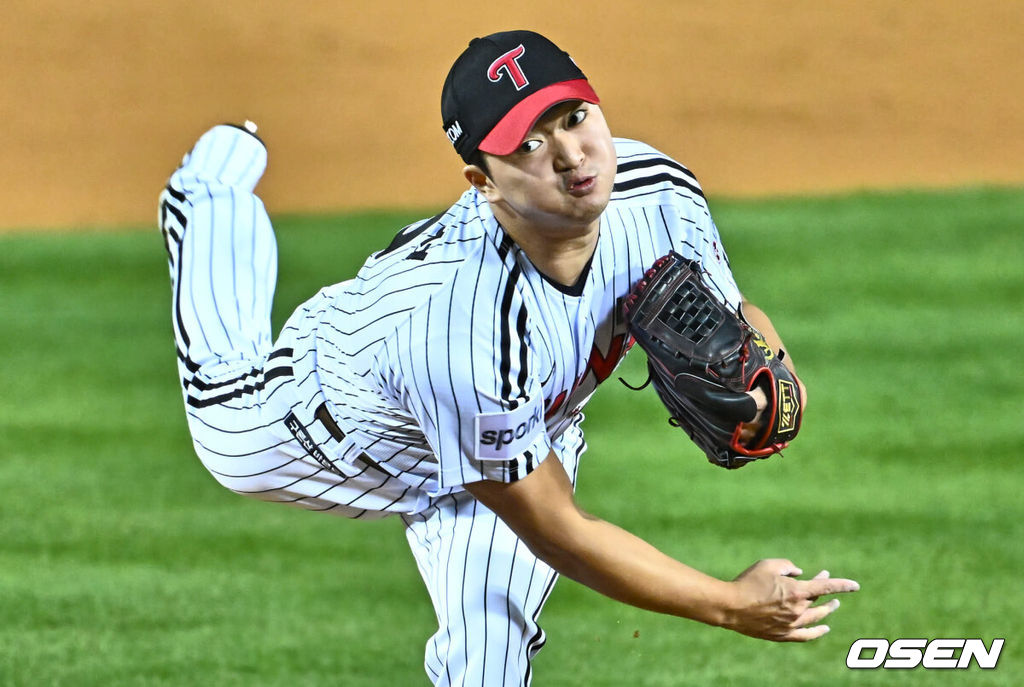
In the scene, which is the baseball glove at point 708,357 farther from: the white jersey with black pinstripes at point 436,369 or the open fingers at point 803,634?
the open fingers at point 803,634

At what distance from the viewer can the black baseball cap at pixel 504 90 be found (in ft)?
9.32

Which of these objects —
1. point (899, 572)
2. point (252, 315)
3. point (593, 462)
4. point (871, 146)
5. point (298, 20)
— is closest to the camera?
point (252, 315)

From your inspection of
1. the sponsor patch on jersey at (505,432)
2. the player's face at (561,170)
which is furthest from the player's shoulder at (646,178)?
the sponsor patch on jersey at (505,432)

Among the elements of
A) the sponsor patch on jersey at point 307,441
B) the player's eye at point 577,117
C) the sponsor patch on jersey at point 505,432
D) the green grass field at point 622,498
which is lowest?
the green grass field at point 622,498

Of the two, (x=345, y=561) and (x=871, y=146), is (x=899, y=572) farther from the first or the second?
(x=871, y=146)

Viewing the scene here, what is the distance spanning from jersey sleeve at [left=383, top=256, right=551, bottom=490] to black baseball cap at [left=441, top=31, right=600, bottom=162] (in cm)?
30

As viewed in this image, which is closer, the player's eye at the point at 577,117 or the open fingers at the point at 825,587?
the player's eye at the point at 577,117

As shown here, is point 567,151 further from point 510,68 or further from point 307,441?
point 307,441

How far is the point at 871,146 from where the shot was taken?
827 cm

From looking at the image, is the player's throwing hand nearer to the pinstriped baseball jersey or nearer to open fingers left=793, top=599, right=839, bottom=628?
open fingers left=793, top=599, right=839, bottom=628

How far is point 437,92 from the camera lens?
8734 millimetres

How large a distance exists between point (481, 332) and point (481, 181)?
13.4 inches

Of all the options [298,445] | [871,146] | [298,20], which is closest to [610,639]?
[298,445]

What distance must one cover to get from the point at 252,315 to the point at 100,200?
451 centimetres
